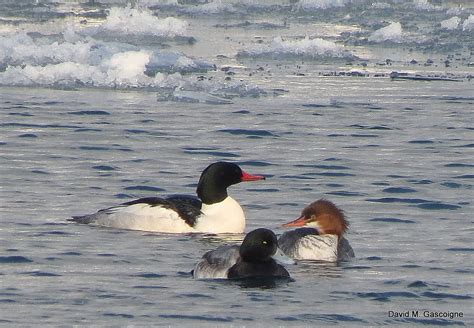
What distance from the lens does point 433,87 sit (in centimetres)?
2070

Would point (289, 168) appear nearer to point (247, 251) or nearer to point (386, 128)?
point (386, 128)

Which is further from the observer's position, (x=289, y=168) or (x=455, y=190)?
(x=289, y=168)

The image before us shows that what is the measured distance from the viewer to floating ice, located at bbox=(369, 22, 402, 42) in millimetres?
24031

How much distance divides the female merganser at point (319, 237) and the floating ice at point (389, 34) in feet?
42.8

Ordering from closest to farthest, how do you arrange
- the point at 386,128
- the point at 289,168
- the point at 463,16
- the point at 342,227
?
1. the point at 342,227
2. the point at 289,168
3. the point at 386,128
4. the point at 463,16

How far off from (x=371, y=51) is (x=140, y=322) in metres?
16.2

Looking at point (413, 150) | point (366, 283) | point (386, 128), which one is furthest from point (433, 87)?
point (366, 283)

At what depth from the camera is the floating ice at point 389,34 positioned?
946 inches

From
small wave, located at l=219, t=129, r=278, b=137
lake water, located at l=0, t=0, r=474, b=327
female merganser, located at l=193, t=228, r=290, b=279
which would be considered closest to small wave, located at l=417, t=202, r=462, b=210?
lake water, located at l=0, t=0, r=474, b=327

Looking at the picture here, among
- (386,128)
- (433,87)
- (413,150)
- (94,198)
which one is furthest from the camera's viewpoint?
(433,87)

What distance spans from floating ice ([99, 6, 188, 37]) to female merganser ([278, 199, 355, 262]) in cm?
1351

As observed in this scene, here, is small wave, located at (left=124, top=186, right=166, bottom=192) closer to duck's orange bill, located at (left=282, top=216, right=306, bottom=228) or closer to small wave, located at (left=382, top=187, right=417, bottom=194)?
small wave, located at (left=382, top=187, right=417, bottom=194)

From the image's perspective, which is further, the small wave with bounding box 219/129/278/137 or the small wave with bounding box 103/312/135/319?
the small wave with bounding box 219/129/278/137

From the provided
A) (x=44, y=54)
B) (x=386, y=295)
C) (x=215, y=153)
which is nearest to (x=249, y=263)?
(x=386, y=295)
